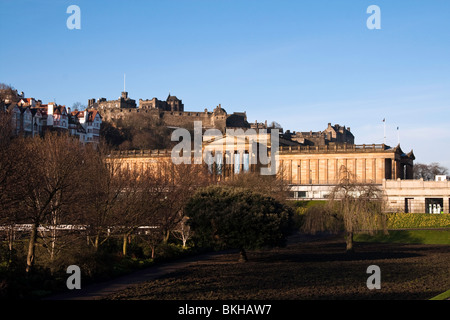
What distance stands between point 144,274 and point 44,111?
297 ft

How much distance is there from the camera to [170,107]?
178000 mm

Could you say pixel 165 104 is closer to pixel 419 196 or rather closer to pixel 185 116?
pixel 185 116

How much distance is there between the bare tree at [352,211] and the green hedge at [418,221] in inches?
605

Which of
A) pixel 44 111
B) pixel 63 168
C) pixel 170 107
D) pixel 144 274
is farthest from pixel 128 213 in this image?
pixel 170 107

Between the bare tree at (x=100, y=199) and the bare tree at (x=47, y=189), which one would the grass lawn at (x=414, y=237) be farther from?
the bare tree at (x=47, y=189)

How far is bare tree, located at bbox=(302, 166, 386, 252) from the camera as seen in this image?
48531 millimetres

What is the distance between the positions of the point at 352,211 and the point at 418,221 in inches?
791

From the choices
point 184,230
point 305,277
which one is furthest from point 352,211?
point 305,277

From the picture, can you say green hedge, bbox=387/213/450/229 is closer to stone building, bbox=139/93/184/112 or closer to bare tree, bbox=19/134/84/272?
bare tree, bbox=19/134/84/272

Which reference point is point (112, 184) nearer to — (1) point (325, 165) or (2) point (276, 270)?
(2) point (276, 270)

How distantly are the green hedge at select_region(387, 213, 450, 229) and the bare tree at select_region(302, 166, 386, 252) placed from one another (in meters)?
15.4

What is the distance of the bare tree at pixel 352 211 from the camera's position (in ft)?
159

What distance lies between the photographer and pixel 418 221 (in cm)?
6525

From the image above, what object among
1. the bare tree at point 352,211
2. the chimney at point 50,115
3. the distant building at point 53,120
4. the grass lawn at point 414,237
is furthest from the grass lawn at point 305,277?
the chimney at point 50,115
